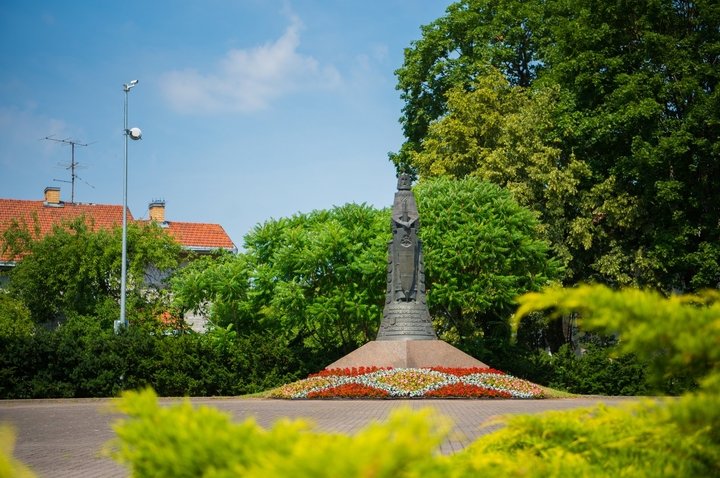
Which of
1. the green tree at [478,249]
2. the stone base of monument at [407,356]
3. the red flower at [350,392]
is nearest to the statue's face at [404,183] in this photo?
the green tree at [478,249]

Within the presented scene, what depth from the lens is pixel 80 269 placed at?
146 feet

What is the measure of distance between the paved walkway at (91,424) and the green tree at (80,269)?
67.0 ft

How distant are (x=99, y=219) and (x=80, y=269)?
756 inches

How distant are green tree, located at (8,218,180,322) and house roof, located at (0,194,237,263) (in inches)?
510

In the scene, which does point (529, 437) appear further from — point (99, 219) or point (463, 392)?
point (99, 219)

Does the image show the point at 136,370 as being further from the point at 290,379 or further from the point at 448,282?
the point at 448,282

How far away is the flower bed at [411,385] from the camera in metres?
23.6

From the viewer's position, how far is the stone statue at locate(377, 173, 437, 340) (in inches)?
1103

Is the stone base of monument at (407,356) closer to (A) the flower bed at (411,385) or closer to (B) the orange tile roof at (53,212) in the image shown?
(A) the flower bed at (411,385)

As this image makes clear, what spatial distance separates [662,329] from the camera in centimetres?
347

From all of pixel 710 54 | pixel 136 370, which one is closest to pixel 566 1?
pixel 710 54

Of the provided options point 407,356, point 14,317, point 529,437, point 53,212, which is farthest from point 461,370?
point 53,212

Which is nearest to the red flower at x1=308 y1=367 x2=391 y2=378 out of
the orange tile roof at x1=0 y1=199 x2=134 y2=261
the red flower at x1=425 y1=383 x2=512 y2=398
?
the red flower at x1=425 y1=383 x2=512 y2=398

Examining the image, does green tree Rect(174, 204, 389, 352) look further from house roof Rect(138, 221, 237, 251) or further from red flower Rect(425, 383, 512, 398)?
house roof Rect(138, 221, 237, 251)
